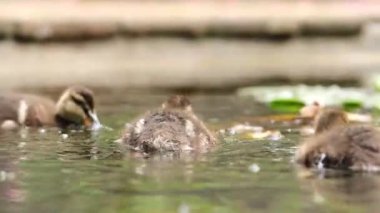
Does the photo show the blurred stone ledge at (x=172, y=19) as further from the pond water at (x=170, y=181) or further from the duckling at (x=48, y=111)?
the pond water at (x=170, y=181)

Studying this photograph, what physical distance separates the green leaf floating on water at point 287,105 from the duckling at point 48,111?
161 cm

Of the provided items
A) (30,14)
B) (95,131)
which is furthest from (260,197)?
(30,14)

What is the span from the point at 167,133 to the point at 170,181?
1083 mm

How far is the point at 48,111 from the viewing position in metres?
9.74

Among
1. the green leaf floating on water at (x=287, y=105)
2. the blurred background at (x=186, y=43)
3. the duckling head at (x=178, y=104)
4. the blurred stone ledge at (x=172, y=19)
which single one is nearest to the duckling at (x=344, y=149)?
the duckling head at (x=178, y=104)

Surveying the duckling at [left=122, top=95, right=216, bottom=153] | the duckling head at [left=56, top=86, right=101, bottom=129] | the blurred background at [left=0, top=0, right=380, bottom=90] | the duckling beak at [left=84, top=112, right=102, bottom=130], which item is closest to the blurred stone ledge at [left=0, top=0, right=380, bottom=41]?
the blurred background at [left=0, top=0, right=380, bottom=90]

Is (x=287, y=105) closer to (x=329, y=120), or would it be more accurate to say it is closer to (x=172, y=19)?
(x=329, y=120)

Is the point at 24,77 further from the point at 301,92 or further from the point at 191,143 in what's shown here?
the point at 191,143

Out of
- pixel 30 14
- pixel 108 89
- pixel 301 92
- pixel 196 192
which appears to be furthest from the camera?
pixel 30 14

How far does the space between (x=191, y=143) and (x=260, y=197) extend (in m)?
1.69

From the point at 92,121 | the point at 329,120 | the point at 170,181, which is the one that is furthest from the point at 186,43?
the point at 170,181

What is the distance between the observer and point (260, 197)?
5.82 m

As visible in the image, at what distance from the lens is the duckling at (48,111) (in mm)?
9383

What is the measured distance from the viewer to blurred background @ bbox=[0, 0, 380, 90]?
15578 mm
